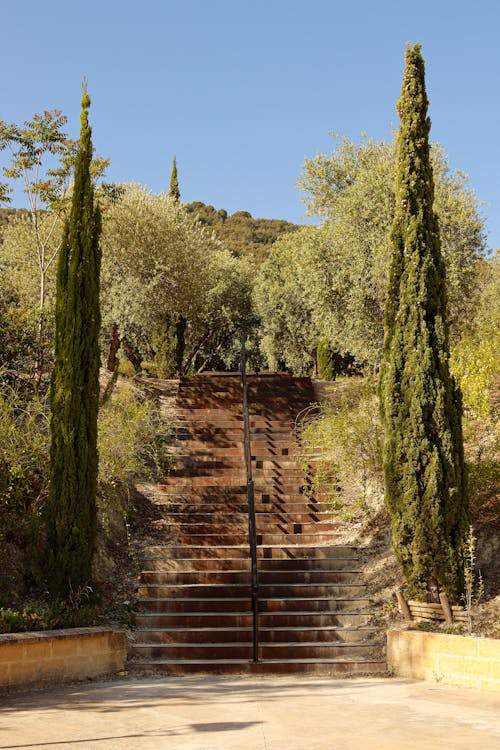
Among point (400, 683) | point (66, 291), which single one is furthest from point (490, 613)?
point (66, 291)

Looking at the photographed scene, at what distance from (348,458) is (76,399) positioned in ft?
13.7

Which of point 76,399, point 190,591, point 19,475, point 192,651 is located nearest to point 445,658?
point 192,651

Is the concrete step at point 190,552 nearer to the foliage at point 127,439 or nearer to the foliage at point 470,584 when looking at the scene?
the foliage at point 127,439

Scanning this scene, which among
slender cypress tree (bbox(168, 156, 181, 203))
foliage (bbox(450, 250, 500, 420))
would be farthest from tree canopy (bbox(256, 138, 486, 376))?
slender cypress tree (bbox(168, 156, 181, 203))

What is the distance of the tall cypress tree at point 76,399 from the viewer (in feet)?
26.6

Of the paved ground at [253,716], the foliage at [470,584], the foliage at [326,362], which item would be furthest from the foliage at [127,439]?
the foliage at [326,362]

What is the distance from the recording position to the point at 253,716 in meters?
5.51

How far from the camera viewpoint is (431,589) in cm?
796

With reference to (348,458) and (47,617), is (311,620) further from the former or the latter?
(47,617)

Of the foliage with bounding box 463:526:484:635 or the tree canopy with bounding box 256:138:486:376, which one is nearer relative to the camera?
the foliage with bounding box 463:526:484:635

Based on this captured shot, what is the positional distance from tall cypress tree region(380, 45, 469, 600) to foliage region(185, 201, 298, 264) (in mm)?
39461

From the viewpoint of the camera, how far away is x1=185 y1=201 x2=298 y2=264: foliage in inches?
1996

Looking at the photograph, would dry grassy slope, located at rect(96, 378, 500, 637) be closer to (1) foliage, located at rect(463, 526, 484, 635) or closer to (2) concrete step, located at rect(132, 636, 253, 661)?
(1) foliage, located at rect(463, 526, 484, 635)

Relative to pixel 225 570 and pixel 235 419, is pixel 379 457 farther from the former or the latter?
pixel 235 419
